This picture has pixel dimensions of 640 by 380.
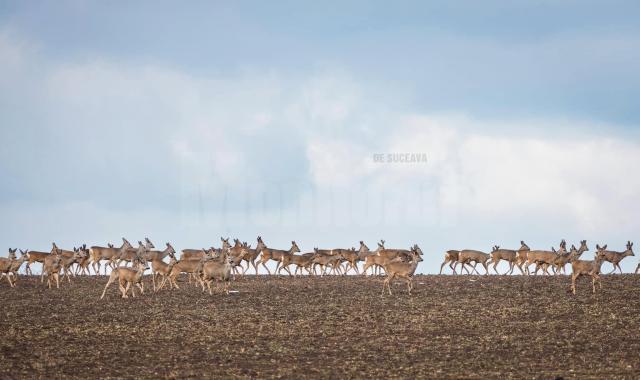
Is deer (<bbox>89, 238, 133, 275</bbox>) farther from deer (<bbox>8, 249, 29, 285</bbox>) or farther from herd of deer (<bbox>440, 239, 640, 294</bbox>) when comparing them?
herd of deer (<bbox>440, 239, 640, 294</bbox>)

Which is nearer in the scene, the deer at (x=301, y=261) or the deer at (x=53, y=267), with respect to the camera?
the deer at (x=53, y=267)

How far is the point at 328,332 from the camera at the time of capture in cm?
2809

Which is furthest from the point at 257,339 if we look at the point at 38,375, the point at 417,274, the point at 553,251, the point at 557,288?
the point at 553,251

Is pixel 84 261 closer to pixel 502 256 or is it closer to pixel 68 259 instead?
pixel 68 259

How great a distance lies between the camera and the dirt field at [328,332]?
23141 millimetres

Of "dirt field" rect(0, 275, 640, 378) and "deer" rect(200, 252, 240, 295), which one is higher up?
"deer" rect(200, 252, 240, 295)

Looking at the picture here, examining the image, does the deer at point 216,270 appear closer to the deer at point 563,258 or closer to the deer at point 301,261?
the deer at point 301,261

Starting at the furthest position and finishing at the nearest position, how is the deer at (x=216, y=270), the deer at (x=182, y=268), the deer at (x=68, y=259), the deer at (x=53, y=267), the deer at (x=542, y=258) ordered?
the deer at (x=542, y=258), the deer at (x=68, y=259), the deer at (x=53, y=267), the deer at (x=182, y=268), the deer at (x=216, y=270)

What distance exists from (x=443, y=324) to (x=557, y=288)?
9.58 meters

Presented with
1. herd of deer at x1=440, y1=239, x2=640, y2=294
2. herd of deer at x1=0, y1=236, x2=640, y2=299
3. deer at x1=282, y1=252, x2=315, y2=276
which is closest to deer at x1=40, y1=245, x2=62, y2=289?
herd of deer at x1=0, y1=236, x2=640, y2=299

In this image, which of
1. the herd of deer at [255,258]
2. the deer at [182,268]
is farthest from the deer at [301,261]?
→ the deer at [182,268]

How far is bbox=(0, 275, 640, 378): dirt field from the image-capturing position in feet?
75.9

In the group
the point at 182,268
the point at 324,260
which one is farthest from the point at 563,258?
the point at 182,268

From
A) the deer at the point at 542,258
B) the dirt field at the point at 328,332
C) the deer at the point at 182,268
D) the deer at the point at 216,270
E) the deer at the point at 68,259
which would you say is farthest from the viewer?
the deer at the point at 542,258
